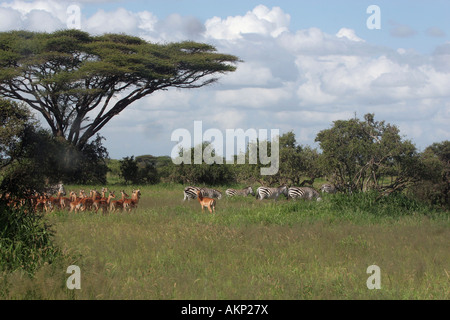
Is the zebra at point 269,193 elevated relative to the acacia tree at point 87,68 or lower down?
lower down

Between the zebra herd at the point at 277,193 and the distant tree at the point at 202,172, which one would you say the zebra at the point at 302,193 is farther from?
the distant tree at the point at 202,172

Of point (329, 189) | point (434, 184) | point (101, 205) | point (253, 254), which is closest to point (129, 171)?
point (329, 189)

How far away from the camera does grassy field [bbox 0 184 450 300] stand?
645 cm

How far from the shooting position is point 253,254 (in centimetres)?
890

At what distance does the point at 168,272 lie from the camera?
24.9 ft

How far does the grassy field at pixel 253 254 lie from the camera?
6453 mm

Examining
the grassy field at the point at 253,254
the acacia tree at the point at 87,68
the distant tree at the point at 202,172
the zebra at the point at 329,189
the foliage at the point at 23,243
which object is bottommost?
the grassy field at the point at 253,254

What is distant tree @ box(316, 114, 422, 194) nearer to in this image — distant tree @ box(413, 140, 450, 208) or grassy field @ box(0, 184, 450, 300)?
distant tree @ box(413, 140, 450, 208)

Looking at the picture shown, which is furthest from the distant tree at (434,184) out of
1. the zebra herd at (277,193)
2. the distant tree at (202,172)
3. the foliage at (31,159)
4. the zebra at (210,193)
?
the distant tree at (202,172)

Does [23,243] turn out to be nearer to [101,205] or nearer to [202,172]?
[101,205]

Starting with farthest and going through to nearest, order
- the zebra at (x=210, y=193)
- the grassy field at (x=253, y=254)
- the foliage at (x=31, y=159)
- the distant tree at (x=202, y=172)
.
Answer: the distant tree at (x=202, y=172) → the zebra at (x=210, y=193) → the foliage at (x=31, y=159) → the grassy field at (x=253, y=254)

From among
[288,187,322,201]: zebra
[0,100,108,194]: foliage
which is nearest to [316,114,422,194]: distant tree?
[288,187,322,201]: zebra
